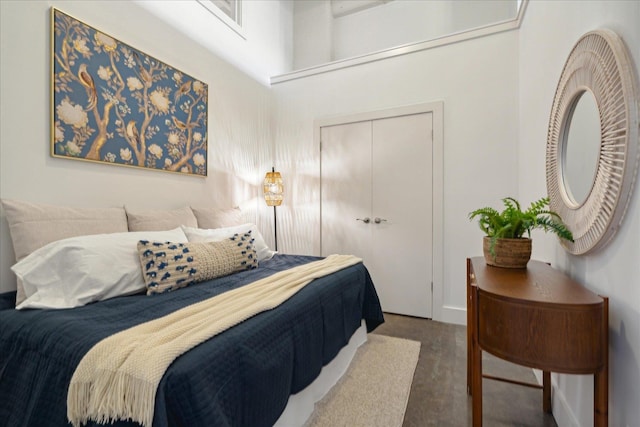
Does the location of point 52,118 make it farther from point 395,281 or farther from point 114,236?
point 395,281

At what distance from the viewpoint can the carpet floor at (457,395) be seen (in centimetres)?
151

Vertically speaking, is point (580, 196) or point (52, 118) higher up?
point (52, 118)

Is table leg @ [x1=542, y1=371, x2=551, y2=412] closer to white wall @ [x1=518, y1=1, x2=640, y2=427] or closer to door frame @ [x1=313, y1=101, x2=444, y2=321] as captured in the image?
white wall @ [x1=518, y1=1, x2=640, y2=427]

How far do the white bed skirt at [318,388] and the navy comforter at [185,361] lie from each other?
100mm

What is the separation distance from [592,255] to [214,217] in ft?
8.03

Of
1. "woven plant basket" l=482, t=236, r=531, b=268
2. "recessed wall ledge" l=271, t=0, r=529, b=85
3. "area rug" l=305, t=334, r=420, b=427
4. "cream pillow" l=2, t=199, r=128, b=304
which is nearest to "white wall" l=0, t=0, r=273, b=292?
"cream pillow" l=2, t=199, r=128, b=304

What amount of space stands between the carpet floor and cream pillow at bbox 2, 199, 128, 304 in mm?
2058

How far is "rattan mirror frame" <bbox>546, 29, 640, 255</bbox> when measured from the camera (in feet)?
3.02

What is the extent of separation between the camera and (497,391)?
1741mm

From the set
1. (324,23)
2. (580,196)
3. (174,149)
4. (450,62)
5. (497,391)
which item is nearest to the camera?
(580,196)

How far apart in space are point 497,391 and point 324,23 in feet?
14.2

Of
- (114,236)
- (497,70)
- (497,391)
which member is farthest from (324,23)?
(497,391)

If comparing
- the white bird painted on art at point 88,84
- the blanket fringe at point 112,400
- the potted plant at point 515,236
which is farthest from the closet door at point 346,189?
the blanket fringe at point 112,400

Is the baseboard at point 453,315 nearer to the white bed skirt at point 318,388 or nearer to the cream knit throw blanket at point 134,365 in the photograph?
the white bed skirt at point 318,388
